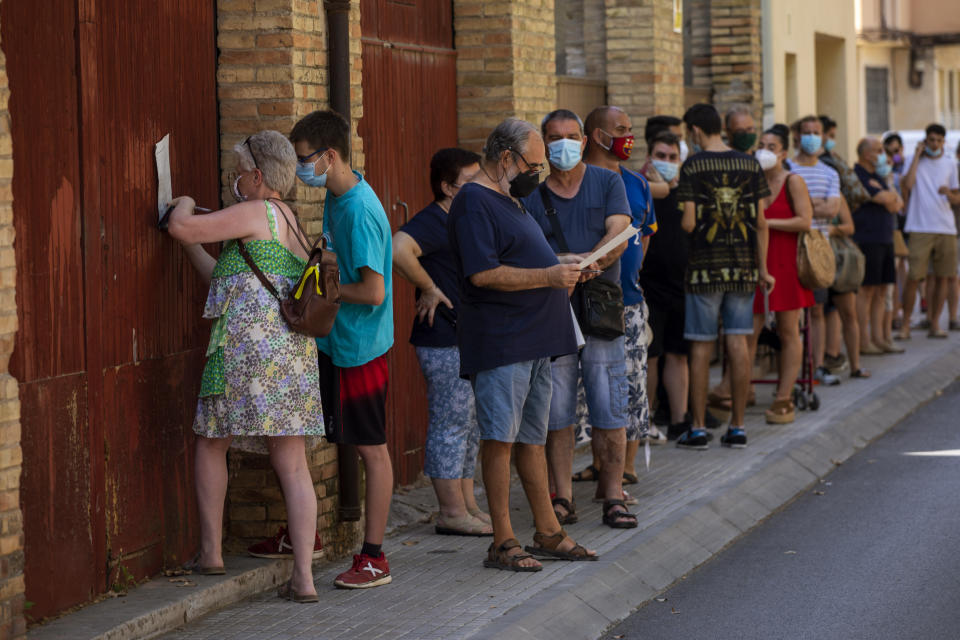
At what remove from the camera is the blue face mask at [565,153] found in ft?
24.9

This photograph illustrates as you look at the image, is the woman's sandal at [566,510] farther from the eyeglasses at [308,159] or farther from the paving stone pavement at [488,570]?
the eyeglasses at [308,159]

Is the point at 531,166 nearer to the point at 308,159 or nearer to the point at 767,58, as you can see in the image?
the point at 308,159

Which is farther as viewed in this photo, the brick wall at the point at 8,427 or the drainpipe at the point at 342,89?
the drainpipe at the point at 342,89

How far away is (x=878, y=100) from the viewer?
32719 millimetres

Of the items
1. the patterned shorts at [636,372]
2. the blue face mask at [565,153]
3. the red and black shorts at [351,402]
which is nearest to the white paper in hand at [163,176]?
the red and black shorts at [351,402]

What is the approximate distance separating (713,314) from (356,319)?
12.8 ft

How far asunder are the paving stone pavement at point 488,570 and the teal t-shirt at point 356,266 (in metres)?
1.00

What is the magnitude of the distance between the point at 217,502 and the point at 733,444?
4.52 metres

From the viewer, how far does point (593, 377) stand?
7957 millimetres

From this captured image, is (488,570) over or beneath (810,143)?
beneath

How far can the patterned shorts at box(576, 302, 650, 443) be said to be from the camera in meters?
8.57

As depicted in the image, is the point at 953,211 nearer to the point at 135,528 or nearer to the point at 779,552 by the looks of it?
the point at 779,552

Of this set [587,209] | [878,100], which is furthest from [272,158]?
[878,100]

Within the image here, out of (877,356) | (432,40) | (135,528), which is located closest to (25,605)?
(135,528)
